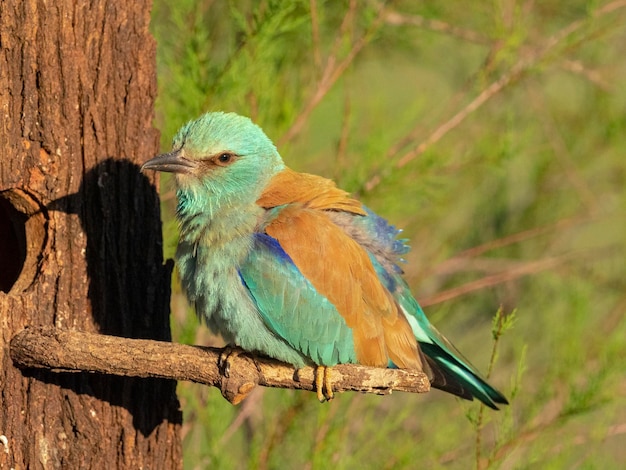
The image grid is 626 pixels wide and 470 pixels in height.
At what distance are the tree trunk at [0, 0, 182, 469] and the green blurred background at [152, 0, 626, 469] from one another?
1.09 meters

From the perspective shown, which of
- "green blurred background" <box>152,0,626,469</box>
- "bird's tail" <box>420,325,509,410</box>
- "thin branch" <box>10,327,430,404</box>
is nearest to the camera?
"thin branch" <box>10,327,430,404</box>

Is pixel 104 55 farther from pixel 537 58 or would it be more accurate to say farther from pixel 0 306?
pixel 537 58

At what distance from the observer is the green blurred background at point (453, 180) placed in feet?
17.0

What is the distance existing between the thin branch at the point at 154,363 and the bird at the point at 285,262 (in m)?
0.34

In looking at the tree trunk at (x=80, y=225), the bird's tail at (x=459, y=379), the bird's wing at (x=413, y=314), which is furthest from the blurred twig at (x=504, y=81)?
the tree trunk at (x=80, y=225)

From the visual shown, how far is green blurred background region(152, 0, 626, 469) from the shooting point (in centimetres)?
519

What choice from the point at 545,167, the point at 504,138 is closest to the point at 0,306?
the point at 504,138

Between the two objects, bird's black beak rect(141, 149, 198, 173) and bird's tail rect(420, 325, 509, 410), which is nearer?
bird's black beak rect(141, 149, 198, 173)

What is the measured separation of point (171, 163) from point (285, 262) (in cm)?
66

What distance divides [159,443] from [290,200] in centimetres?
119

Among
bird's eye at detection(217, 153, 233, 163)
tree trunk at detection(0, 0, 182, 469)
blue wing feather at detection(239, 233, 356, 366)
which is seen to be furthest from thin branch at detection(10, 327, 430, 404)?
bird's eye at detection(217, 153, 233, 163)

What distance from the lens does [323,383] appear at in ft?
12.4

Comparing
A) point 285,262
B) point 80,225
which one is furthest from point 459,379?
point 80,225

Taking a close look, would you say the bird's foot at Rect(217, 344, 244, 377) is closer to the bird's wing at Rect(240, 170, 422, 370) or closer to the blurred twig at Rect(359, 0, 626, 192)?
the bird's wing at Rect(240, 170, 422, 370)
